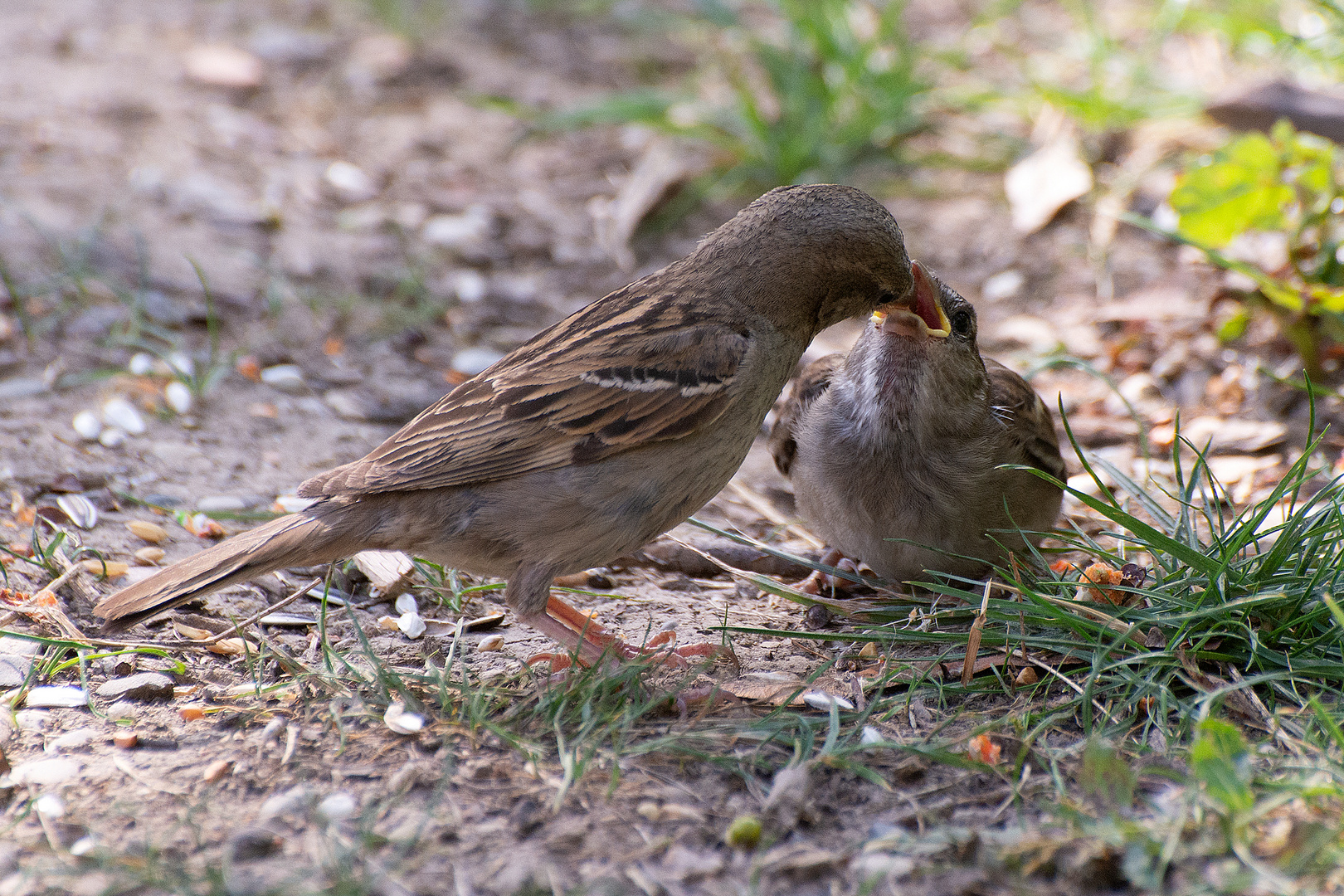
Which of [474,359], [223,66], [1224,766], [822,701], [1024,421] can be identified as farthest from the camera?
[223,66]

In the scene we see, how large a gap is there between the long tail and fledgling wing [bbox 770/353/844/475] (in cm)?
165

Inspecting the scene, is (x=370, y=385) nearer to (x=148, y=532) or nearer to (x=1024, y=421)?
A: (x=148, y=532)

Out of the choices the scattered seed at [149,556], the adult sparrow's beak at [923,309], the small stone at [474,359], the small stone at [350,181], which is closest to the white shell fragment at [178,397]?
the scattered seed at [149,556]

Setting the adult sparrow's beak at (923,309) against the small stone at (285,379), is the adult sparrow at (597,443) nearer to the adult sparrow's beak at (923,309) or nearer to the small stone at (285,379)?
the adult sparrow's beak at (923,309)

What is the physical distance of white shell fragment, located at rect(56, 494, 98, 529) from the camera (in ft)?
13.9

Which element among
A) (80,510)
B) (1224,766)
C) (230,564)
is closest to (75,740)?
(230,564)

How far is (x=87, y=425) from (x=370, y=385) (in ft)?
3.89

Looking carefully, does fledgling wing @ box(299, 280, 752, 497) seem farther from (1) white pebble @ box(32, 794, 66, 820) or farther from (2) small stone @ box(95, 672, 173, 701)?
(1) white pebble @ box(32, 794, 66, 820)

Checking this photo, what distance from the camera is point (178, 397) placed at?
508 centimetres

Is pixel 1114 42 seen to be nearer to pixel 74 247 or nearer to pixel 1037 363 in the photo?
pixel 1037 363

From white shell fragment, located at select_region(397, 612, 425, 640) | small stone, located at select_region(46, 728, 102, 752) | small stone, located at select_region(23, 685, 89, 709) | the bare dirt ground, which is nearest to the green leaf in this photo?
the bare dirt ground

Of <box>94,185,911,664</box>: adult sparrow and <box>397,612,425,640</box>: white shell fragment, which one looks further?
<box>397,612,425,640</box>: white shell fragment

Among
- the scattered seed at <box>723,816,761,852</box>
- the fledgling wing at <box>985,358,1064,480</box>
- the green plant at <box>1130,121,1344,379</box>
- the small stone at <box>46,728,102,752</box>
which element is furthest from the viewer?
the green plant at <box>1130,121,1344,379</box>

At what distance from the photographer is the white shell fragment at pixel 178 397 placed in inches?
198
